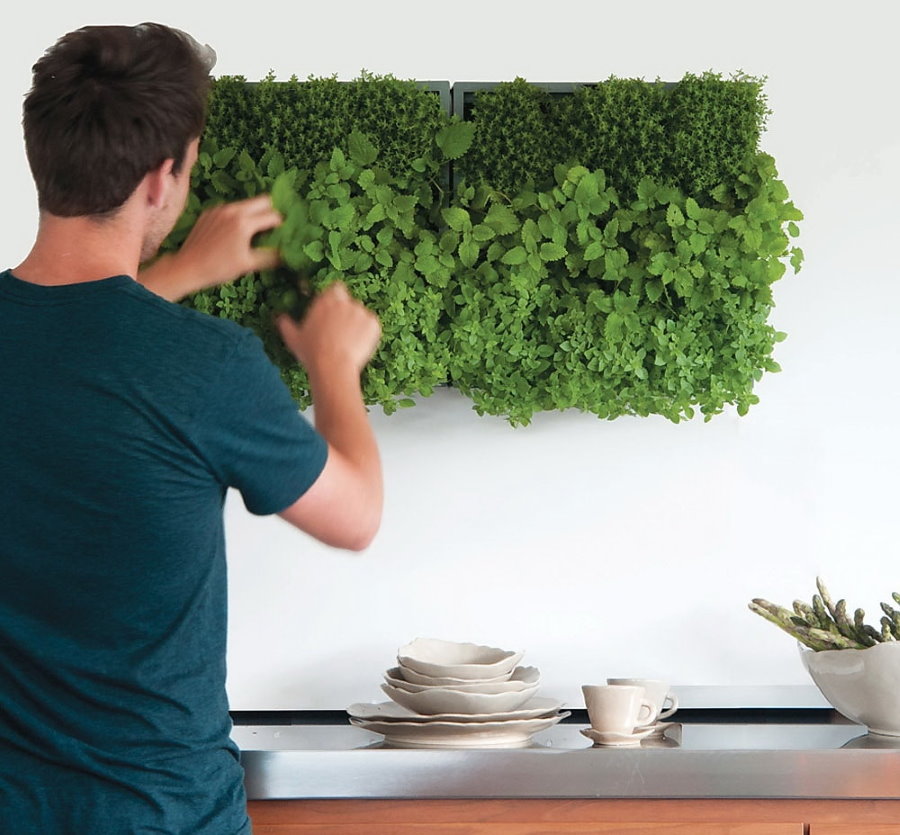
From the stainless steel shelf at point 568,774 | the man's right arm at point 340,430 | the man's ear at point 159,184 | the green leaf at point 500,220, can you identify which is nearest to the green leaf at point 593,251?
the green leaf at point 500,220

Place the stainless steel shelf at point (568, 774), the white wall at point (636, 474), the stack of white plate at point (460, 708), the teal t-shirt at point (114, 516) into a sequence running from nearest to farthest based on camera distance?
1. the teal t-shirt at point (114, 516)
2. the stainless steel shelf at point (568, 774)
3. the stack of white plate at point (460, 708)
4. the white wall at point (636, 474)

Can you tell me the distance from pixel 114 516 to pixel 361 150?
915 mm

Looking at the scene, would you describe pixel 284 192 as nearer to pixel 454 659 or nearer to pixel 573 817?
pixel 454 659

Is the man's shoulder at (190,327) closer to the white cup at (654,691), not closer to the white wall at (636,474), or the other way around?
the white cup at (654,691)

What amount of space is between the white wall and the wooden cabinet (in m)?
0.52

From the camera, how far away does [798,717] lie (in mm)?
1850

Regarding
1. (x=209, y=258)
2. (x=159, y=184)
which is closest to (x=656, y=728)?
(x=209, y=258)

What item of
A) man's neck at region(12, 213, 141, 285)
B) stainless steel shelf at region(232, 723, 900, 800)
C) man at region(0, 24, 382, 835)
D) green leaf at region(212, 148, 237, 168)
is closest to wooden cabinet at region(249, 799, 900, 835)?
stainless steel shelf at region(232, 723, 900, 800)

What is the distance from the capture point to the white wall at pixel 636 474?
1.93 m

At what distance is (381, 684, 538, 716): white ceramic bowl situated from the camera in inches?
59.1

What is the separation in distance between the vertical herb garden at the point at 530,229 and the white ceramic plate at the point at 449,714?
43cm

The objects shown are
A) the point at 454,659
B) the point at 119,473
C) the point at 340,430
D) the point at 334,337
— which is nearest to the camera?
the point at 119,473

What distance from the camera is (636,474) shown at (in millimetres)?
1944

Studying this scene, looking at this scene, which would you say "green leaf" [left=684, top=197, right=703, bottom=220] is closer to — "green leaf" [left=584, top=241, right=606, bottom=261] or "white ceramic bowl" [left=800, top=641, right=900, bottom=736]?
"green leaf" [left=584, top=241, right=606, bottom=261]
